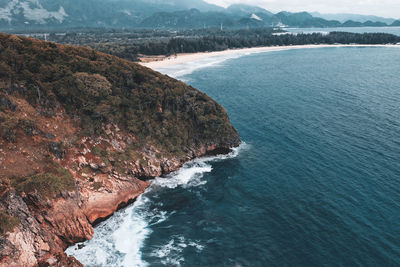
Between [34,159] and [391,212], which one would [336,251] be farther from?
[34,159]

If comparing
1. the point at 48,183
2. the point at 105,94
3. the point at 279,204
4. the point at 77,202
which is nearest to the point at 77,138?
the point at 105,94

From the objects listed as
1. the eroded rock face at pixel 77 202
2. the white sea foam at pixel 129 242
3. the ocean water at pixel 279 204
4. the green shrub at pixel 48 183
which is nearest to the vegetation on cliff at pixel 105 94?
the eroded rock face at pixel 77 202

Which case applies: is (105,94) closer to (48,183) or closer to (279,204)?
(48,183)

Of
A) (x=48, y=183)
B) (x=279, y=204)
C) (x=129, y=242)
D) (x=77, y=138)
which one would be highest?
(x=77, y=138)

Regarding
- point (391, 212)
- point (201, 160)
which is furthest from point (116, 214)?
point (391, 212)

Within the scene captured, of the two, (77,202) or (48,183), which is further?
(77,202)

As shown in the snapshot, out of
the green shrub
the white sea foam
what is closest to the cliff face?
the green shrub
